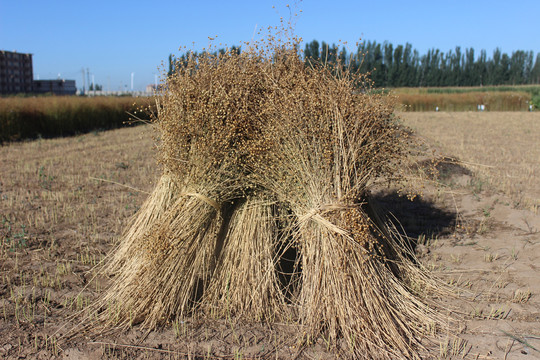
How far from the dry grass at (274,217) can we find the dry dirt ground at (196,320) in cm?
22

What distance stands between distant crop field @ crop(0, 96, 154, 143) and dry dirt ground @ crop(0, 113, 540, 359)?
6265mm

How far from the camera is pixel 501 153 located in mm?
11922

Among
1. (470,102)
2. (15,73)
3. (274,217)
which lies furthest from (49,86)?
(274,217)

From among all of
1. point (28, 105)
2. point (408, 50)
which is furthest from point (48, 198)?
point (408, 50)

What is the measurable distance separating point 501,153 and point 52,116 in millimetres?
14851

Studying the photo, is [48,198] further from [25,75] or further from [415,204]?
[25,75]

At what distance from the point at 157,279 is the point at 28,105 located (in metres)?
15.1

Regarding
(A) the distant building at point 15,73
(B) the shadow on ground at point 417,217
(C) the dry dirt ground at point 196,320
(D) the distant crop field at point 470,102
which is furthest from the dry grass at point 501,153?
(A) the distant building at point 15,73

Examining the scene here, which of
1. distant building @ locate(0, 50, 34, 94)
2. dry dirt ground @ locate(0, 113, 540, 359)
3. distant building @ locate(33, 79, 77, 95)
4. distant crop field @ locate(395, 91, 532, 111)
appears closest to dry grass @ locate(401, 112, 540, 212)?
dry dirt ground @ locate(0, 113, 540, 359)

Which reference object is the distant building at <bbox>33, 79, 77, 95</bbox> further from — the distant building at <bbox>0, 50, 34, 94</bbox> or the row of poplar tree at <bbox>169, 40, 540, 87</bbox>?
the row of poplar tree at <bbox>169, 40, 540, 87</bbox>

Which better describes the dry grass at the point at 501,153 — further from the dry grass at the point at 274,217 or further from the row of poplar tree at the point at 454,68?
the row of poplar tree at the point at 454,68

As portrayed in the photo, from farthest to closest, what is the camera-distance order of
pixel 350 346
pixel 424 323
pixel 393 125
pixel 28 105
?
pixel 28 105
pixel 393 125
pixel 424 323
pixel 350 346

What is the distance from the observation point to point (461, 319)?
3.53 meters

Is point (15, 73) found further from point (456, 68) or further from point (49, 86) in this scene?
point (456, 68)
